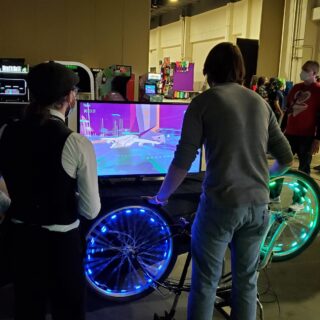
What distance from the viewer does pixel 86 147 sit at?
1382mm

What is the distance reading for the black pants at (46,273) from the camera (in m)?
1.45

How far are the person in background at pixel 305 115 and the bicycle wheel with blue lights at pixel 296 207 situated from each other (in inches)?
64.2

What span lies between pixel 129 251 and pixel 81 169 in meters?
1.00

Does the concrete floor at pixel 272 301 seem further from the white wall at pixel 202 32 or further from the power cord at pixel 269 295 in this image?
the white wall at pixel 202 32

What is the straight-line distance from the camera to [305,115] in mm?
4105

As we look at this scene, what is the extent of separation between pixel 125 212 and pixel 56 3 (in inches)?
261

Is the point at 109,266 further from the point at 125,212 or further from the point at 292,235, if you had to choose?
the point at 292,235

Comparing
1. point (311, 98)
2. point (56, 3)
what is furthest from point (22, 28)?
point (311, 98)

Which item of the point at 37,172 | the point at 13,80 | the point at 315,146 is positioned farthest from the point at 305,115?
the point at 13,80

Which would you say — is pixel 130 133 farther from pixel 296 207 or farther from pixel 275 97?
pixel 275 97

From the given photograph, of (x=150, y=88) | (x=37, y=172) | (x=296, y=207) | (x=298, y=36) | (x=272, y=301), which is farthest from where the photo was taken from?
(x=298, y=36)

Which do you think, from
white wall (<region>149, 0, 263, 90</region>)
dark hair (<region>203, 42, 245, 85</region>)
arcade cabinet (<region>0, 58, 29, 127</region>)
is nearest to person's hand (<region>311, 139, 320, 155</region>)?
dark hair (<region>203, 42, 245, 85</region>)

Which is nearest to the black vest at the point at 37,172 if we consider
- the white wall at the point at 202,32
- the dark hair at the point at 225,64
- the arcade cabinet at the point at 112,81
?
the dark hair at the point at 225,64

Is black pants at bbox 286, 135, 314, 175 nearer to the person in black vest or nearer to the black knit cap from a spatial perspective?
the person in black vest
